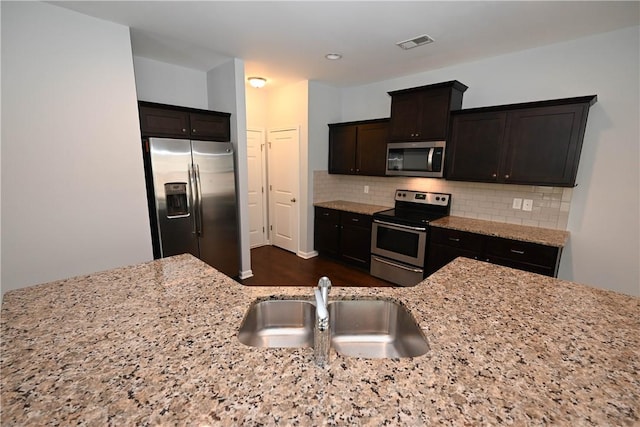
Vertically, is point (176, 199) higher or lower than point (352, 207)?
higher

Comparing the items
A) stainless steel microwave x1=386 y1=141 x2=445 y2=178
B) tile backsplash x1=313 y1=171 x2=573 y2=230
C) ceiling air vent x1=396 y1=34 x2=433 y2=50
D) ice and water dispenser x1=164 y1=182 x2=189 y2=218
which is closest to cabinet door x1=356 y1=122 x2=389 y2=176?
stainless steel microwave x1=386 y1=141 x2=445 y2=178

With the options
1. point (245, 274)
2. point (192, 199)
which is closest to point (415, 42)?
point (192, 199)

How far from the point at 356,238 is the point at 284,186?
1593 millimetres

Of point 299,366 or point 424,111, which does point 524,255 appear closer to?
point 424,111

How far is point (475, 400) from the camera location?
2.40 feet

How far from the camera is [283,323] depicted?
1.32 meters

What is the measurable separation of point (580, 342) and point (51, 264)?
3.34m

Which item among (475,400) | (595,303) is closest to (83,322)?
(475,400)

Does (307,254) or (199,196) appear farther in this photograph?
(307,254)

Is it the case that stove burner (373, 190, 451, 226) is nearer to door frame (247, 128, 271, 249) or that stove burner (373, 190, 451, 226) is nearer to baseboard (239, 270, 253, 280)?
baseboard (239, 270, 253, 280)

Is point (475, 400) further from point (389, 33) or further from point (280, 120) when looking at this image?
point (280, 120)

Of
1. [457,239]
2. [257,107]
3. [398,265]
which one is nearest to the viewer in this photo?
[457,239]

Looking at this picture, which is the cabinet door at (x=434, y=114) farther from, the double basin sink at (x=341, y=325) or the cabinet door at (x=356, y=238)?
the double basin sink at (x=341, y=325)

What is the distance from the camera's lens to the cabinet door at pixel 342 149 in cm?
414
